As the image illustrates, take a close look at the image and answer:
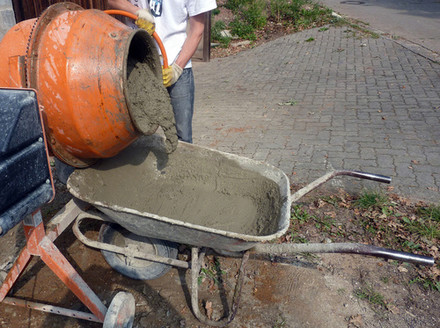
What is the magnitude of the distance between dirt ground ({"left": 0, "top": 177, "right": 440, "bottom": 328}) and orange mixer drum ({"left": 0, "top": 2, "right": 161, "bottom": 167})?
4.01ft

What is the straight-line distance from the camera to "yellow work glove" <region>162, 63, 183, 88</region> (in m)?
2.78

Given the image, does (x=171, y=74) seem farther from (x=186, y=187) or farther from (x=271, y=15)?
(x=271, y=15)

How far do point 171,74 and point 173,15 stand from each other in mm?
551

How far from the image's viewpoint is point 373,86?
688cm

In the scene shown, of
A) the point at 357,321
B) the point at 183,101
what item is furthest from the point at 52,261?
the point at 357,321

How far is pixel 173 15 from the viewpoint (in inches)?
116

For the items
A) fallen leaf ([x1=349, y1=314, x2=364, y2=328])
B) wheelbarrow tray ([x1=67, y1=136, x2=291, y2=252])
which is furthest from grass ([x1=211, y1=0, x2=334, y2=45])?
fallen leaf ([x1=349, y1=314, x2=364, y2=328])

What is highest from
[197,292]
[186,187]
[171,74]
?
[171,74]

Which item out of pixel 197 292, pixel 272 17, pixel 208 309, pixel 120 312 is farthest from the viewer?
pixel 272 17

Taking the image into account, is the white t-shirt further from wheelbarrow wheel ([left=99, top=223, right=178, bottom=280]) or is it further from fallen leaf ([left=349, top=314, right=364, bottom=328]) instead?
fallen leaf ([left=349, top=314, right=364, bottom=328])

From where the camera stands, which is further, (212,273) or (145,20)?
(212,273)

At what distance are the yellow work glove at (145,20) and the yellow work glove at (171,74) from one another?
31cm

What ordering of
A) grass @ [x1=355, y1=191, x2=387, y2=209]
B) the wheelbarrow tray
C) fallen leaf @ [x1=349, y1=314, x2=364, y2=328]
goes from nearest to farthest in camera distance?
fallen leaf @ [x1=349, y1=314, x2=364, y2=328], the wheelbarrow tray, grass @ [x1=355, y1=191, x2=387, y2=209]

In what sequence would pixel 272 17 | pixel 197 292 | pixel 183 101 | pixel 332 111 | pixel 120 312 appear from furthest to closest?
pixel 272 17
pixel 332 111
pixel 183 101
pixel 197 292
pixel 120 312
